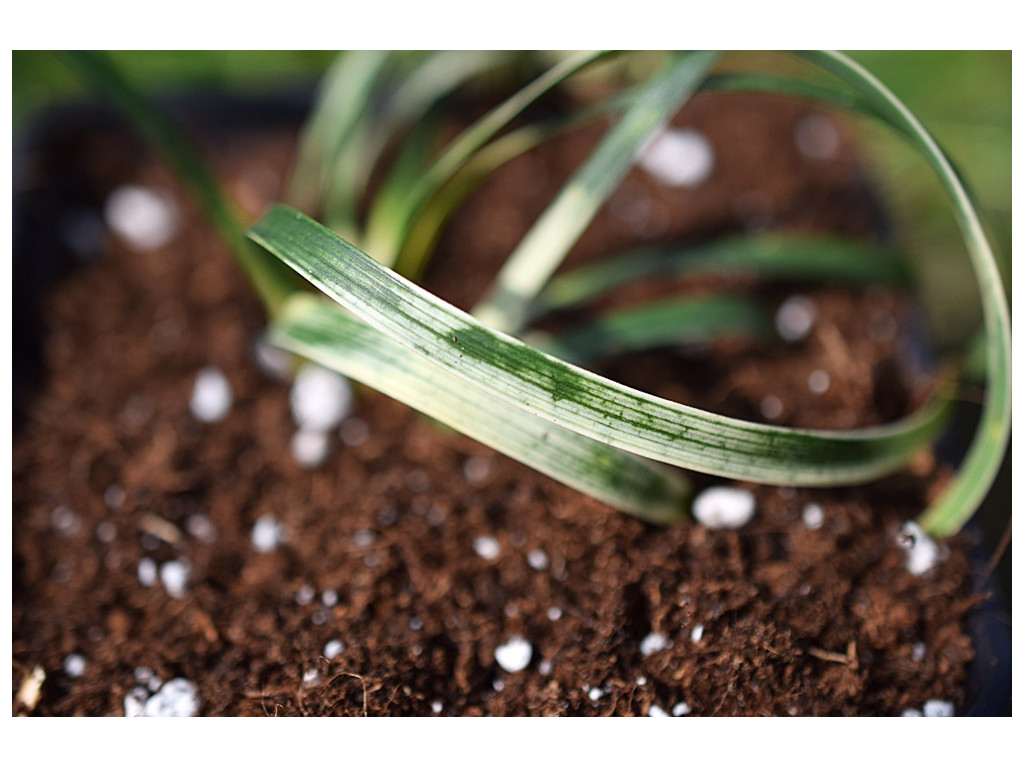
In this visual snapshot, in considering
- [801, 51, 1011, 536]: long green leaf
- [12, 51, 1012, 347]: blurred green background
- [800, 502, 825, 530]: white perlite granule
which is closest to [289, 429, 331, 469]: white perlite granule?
[800, 502, 825, 530]: white perlite granule

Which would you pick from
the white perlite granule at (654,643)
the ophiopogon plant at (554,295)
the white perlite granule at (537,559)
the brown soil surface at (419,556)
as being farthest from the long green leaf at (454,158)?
the white perlite granule at (654,643)

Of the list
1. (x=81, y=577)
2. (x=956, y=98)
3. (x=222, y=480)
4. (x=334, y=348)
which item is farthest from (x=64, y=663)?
(x=956, y=98)

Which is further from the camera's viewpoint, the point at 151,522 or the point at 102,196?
the point at 102,196

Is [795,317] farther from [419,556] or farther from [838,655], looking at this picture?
[419,556]

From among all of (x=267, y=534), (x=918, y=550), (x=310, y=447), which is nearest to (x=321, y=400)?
(x=310, y=447)

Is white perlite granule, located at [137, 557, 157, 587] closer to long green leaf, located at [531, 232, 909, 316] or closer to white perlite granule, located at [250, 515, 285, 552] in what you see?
white perlite granule, located at [250, 515, 285, 552]
